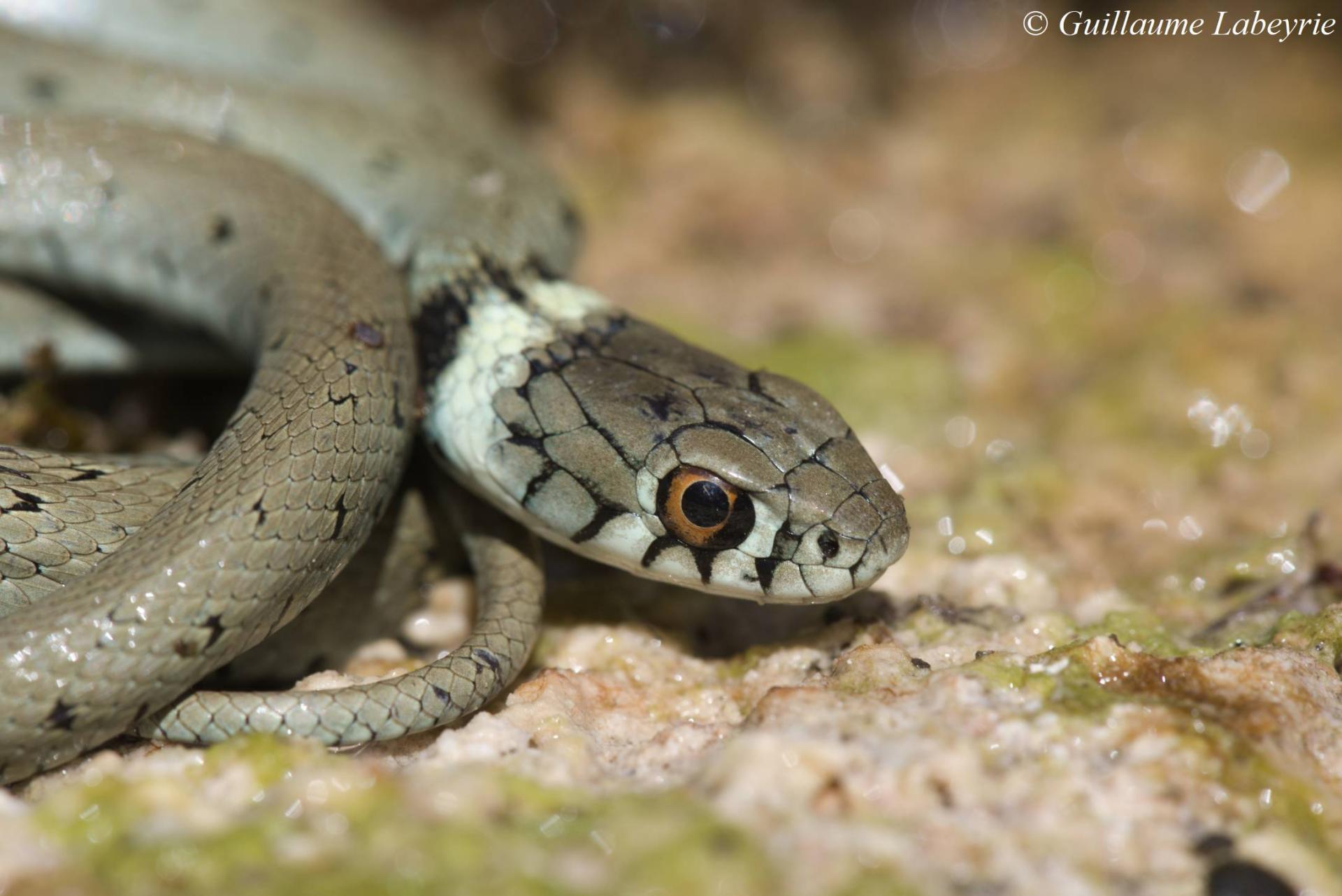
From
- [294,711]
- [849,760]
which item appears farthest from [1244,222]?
[294,711]

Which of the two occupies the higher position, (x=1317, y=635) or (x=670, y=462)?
(x=1317, y=635)

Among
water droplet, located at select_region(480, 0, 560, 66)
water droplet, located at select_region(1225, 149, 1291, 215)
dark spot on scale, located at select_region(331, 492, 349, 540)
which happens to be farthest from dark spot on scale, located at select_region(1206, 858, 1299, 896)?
water droplet, located at select_region(480, 0, 560, 66)

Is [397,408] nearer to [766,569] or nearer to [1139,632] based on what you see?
[766,569]

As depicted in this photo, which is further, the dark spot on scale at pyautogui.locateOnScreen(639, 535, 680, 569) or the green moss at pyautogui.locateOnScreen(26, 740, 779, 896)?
the dark spot on scale at pyautogui.locateOnScreen(639, 535, 680, 569)

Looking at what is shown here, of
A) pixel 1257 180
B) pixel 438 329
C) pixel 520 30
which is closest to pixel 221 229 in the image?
pixel 438 329

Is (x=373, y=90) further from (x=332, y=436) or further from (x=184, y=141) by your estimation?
(x=332, y=436)

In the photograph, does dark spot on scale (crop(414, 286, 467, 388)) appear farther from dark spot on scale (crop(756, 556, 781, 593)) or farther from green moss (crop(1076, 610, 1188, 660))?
green moss (crop(1076, 610, 1188, 660))
